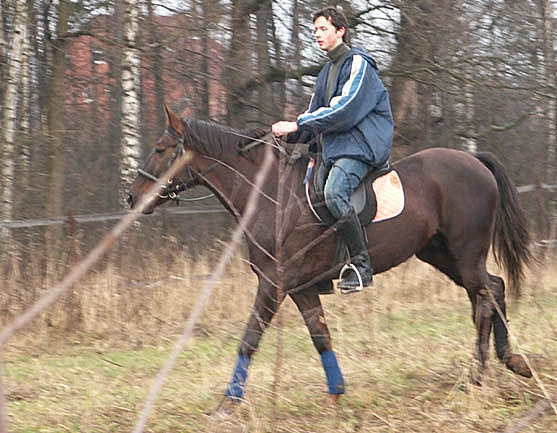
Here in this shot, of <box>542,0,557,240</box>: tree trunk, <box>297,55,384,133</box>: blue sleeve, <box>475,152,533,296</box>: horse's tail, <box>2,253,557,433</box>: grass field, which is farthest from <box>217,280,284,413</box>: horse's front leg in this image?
<box>542,0,557,240</box>: tree trunk

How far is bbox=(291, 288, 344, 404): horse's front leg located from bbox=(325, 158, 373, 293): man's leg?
22 centimetres

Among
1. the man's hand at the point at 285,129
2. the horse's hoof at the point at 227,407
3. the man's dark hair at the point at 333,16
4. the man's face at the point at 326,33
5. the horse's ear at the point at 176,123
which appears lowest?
the horse's hoof at the point at 227,407

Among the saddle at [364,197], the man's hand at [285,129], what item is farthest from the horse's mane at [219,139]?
the saddle at [364,197]

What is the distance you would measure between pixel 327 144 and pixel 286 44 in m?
8.55

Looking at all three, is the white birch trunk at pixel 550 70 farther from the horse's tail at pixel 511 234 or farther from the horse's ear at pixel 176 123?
the horse's ear at pixel 176 123

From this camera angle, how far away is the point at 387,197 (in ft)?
18.8

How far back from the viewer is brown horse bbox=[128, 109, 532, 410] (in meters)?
5.41

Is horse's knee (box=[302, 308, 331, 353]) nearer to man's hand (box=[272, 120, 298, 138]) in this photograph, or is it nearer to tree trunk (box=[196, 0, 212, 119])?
man's hand (box=[272, 120, 298, 138])

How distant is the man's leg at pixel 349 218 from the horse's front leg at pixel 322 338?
0.72 feet

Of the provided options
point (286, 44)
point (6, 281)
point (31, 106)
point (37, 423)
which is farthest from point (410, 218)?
point (31, 106)

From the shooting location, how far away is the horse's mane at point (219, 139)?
5.79 m

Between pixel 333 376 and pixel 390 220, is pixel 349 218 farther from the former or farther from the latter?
pixel 333 376

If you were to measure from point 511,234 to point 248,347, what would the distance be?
7.81 feet

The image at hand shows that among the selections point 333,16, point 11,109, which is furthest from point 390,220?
point 11,109
